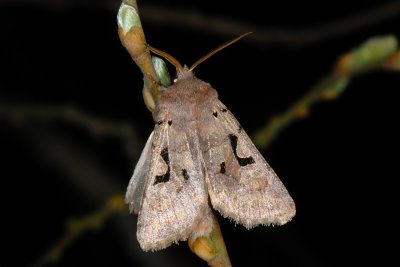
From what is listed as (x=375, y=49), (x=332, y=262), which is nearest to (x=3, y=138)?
(x=332, y=262)

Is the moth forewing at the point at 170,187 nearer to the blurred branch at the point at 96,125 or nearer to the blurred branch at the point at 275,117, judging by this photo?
the blurred branch at the point at 275,117

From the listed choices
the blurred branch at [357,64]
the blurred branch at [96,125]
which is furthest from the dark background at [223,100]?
the blurred branch at [357,64]

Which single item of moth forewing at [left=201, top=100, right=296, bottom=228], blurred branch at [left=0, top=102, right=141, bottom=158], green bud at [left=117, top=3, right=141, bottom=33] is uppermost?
blurred branch at [left=0, top=102, right=141, bottom=158]

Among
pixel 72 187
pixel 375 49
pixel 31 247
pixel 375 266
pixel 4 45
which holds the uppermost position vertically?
pixel 4 45

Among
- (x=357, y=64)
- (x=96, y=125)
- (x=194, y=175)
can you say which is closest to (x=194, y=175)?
(x=194, y=175)

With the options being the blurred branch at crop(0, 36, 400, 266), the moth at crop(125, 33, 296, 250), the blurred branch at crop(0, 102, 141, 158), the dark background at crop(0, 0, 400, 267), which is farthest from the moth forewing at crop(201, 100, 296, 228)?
the dark background at crop(0, 0, 400, 267)

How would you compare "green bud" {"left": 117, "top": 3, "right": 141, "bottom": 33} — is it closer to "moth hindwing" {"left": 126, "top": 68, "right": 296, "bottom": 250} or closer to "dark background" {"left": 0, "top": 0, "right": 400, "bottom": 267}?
"moth hindwing" {"left": 126, "top": 68, "right": 296, "bottom": 250}

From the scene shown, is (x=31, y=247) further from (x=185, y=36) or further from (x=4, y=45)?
(x=185, y=36)
